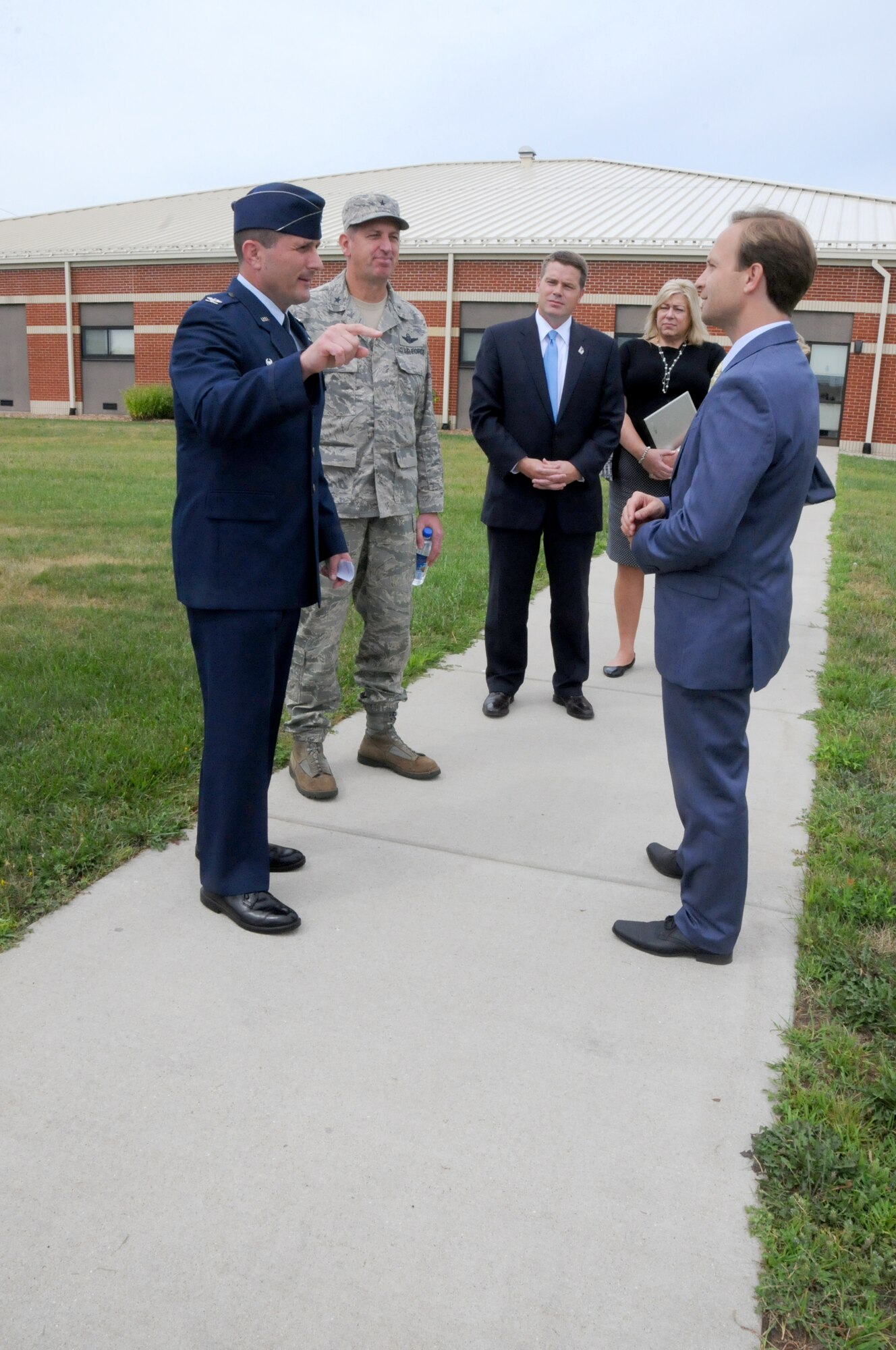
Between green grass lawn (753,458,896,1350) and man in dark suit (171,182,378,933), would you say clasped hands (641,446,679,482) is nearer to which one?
green grass lawn (753,458,896,1350)

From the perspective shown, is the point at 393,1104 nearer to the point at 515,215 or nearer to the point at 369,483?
the point at 369,483

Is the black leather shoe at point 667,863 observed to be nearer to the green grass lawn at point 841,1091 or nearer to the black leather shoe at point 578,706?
the green grass lawn at point 841,1091

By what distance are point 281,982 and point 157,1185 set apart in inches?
Result: 32.1

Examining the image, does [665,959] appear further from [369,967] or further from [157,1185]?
[157,1185]

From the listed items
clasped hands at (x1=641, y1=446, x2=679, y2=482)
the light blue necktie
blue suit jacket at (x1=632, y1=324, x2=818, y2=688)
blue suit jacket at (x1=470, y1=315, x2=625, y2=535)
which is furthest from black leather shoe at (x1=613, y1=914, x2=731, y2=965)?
clasped hands at (x1=641, y1=446, x2=679, y2=482)

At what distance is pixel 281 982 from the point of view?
9.97 feet

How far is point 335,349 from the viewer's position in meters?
2.62

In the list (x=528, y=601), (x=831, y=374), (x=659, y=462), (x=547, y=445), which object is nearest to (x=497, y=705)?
(x=528, y=601)

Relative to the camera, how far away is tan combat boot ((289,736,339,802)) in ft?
14.3

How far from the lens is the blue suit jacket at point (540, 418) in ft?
17.6

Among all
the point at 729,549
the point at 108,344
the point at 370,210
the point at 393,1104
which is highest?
the point at 108,344

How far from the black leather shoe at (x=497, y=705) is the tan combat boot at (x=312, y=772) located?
1257 mm

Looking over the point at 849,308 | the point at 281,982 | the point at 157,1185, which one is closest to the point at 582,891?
the point at 281,982

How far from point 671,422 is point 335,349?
201 centimetres
